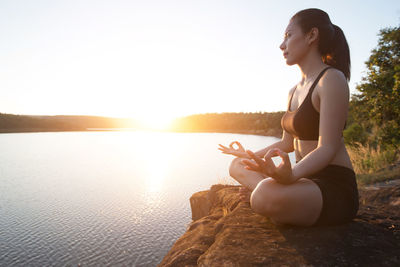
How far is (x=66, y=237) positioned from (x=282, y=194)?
25.7ft

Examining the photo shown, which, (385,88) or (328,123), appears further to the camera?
(385,88)

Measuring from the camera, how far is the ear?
86.3 inches

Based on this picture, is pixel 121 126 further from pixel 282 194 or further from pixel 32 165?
pixel 282 194

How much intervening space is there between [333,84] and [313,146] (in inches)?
21.5

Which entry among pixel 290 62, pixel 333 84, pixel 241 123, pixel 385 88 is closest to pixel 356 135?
pixel 385 88

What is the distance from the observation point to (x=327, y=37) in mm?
2217

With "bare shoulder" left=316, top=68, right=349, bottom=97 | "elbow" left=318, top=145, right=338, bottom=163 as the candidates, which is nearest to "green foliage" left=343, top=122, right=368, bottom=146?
"bare shoulder" left=316, top=68, right=349, bottom=97

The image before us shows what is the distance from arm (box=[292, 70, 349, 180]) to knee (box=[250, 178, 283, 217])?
0.64ft

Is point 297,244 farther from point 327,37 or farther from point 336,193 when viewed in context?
point 327,37

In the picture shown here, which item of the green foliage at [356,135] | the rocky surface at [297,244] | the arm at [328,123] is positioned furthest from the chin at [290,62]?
the green foliage at [356,135]

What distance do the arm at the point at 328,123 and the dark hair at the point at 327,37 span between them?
0.38 meters

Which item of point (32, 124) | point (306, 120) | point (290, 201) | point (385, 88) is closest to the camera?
point (290, 201)

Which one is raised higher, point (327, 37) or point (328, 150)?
point (327, 37)

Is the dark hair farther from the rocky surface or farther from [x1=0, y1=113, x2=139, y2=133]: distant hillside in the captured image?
[x1=0, y1=113, x2=139, y2=133]: distant hillside
